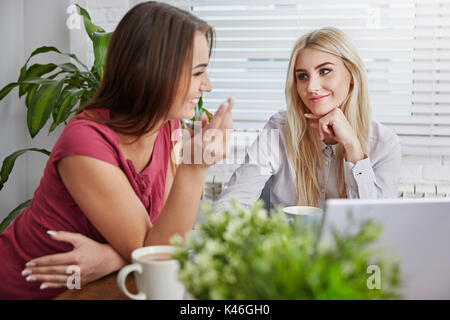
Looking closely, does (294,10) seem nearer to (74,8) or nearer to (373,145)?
(373,145)

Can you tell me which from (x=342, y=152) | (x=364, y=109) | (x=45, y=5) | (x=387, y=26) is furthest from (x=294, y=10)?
(x=45, y=5)

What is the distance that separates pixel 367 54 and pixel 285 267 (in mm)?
2005

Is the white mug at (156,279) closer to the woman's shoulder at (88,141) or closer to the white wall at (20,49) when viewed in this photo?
the woman's shoulder at (88,141)

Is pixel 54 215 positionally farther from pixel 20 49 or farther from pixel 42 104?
pixel 20 49

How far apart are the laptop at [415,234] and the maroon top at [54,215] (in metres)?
0.57

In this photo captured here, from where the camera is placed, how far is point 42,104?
1.85 metres

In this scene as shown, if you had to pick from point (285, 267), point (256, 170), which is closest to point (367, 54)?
point (256, 170)

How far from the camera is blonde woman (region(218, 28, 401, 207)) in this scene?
1.50m

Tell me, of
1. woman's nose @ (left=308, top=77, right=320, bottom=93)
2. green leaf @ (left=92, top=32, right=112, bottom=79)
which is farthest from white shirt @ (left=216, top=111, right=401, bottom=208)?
green leaf @ (left=92, top=32, right=112, bottom=79)

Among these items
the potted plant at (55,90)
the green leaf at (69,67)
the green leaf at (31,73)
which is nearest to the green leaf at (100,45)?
the potted plant at (55,90)

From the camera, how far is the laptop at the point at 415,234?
575 mm

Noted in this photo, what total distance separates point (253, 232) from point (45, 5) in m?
2.32

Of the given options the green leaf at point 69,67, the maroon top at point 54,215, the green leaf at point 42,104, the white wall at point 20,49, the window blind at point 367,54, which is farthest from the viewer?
the white wall at point 20,49

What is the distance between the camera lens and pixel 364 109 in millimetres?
1608
